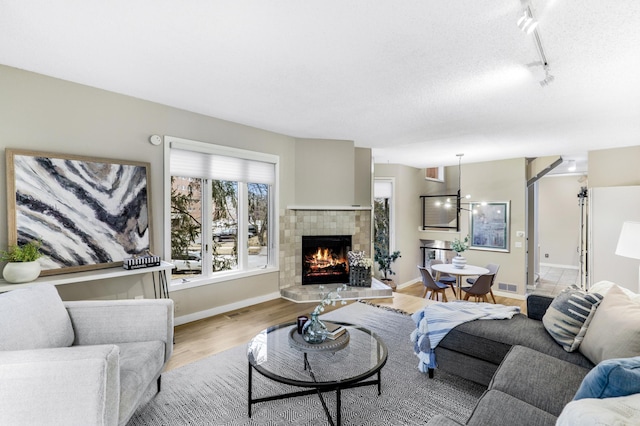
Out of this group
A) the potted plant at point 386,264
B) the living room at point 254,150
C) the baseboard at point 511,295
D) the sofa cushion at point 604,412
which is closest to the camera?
the sofa cushion at point 604,412

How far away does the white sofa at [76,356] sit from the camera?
1418mm

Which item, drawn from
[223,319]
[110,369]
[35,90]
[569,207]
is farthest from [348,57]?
[569,207]

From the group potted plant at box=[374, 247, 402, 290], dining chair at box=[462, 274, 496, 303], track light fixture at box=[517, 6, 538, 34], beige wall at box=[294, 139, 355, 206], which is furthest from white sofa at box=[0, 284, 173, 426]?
potted plant at box=[374, 247, 402, 290]

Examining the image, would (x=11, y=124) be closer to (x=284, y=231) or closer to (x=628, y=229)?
(x=284, y=231)

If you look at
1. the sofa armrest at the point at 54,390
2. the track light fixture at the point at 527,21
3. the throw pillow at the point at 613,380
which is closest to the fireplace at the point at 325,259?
the sofa armrest at the point at 54,390

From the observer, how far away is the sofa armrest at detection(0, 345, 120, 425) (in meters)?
1.41

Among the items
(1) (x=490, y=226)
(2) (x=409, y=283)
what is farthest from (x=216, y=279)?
(1) (x=490, y=226)

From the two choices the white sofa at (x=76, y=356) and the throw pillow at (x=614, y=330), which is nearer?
the white sofa at (x=76, y=356)

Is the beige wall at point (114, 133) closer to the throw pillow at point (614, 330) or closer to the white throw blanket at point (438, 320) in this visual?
the white throw blanket at point (438, 320)

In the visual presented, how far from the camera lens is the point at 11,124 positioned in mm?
2637

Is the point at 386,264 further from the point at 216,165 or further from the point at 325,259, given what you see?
the point at 216,165

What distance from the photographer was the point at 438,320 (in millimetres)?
2551

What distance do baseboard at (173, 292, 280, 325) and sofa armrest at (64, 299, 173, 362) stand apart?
1.59m

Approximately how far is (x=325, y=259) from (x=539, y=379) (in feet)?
12.4
